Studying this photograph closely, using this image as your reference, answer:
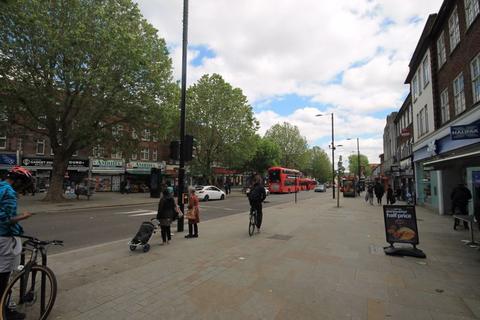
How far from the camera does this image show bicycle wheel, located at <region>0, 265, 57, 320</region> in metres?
3.29

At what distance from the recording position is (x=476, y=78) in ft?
36.7

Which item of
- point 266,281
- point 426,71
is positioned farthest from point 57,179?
point 426,71

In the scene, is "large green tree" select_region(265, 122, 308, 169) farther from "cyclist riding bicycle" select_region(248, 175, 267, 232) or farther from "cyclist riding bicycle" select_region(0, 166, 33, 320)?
"cyclist riding bicycle" select_region(0, 166, 33, 320)

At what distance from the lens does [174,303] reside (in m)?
3.89

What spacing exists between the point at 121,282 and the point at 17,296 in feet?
5.03

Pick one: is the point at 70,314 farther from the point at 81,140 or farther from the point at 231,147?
the point at 231,147

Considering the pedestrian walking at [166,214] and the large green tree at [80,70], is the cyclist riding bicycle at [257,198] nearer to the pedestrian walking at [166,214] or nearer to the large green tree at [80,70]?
the pedestrian walking at [166,214]

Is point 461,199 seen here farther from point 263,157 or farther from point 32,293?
point 263,157

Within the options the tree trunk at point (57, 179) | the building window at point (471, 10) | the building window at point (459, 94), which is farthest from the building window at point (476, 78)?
the tree trunk at point (57, 179)

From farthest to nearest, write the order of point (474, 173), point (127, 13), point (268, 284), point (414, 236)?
point (127, 13) → point (474, 173) → point (414, 236) → point (268, 284)

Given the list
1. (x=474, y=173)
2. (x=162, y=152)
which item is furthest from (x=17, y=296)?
(x=162, y=152)

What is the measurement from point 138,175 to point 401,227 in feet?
124

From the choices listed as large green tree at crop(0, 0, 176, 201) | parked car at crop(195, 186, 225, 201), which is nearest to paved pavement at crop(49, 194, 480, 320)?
large green tree at crop(0, 0, 176, 201)

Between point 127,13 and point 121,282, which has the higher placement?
point 127,13
